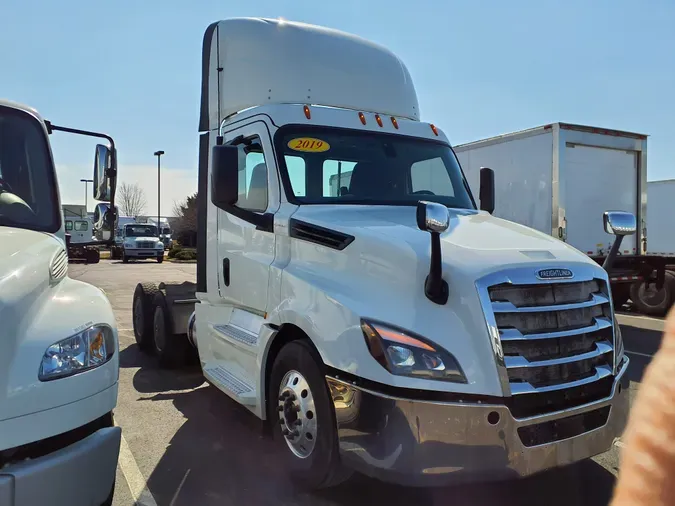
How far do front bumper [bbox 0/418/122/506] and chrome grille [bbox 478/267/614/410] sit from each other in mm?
2056

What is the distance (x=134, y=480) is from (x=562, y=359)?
299 cm

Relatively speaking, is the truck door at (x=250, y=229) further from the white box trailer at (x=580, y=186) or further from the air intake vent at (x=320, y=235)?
the white box trailer at (x=580, y=186)

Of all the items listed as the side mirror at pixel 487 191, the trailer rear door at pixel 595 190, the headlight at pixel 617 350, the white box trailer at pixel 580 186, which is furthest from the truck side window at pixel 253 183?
the trailer rear door at pixel 595 190

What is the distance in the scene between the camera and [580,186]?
10641mm

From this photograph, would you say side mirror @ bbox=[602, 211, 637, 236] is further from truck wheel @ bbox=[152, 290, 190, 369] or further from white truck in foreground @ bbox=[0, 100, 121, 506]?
truck wheel @ bbox=[152, 290, 190, 369]

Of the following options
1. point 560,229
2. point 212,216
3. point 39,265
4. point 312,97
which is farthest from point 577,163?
point 39,265

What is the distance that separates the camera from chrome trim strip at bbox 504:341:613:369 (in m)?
2.98

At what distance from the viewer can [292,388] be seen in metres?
3.60

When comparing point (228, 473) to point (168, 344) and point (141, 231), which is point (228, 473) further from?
point (141, 231)

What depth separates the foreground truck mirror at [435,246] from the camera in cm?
297

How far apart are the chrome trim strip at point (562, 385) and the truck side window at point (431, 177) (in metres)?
2.02

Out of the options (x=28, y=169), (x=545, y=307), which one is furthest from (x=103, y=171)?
(x=545, y=307)

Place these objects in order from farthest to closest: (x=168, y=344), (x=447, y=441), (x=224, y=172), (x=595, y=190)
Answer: (x=595, y=190), (x=168, y=344), (x=224, y=172), (x=447, y=441)

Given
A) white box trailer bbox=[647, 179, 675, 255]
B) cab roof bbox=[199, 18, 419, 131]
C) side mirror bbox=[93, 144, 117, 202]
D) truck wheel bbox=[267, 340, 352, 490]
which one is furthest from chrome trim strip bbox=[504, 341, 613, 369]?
white box trailer bbox=[647, 179, 675, 255]
